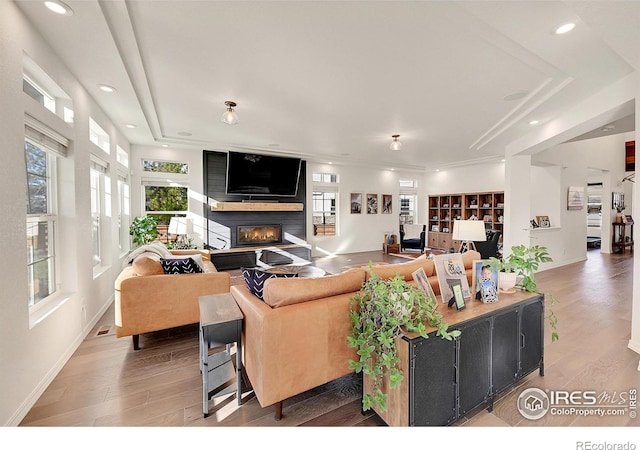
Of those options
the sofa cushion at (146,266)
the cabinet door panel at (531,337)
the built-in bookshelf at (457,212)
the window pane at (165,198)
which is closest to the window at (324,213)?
the window pane at (165,198)

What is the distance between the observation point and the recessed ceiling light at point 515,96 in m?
3.38

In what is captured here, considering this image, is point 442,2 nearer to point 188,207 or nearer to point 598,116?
point 598,116

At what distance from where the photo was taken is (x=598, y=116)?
336 centimetres

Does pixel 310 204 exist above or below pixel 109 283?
above

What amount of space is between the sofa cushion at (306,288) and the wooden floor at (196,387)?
77 centimetres

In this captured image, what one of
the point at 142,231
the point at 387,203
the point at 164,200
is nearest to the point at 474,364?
the point at 142,231

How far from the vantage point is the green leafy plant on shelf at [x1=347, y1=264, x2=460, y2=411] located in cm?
155

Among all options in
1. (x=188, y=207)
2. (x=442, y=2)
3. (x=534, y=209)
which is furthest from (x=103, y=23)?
(x=534, y=209)

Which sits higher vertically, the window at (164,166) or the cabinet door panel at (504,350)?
the window at (164,166)

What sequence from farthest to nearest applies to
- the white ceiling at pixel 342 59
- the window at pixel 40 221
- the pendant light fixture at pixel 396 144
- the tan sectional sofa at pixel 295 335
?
the pendant light fixture at pixel 396 144, the window at pixel 40 221, the white ceiling at pixel 342 59, the tan sectional sofa at pixel 295 335

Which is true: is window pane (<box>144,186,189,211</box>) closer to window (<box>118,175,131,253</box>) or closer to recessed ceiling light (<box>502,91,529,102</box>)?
window (<box>118,175,131,253</box>)

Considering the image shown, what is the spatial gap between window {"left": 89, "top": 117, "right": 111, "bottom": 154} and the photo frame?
6.03 m

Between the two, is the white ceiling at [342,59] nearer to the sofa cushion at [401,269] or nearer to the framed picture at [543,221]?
the sofa cushion at [401,269]
